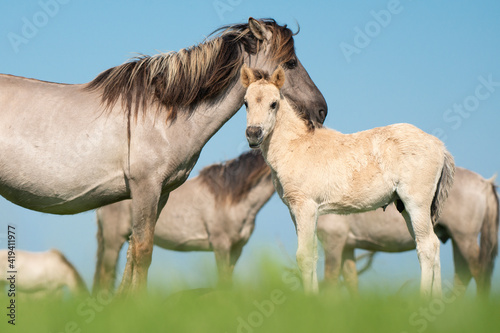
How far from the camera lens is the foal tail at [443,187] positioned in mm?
6043

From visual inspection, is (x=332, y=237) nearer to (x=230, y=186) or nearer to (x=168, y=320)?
(x=230, y=186)

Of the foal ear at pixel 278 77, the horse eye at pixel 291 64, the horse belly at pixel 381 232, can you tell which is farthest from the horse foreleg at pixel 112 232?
the foal ear at pixel 278 77

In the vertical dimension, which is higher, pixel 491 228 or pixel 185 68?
pixel 185 68

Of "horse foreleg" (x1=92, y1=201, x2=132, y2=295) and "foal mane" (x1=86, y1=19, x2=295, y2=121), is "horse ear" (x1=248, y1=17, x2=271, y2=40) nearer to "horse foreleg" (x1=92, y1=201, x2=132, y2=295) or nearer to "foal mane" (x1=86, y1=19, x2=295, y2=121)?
"foal mane" (x1=86, y1=19, x2=295, y2=121)

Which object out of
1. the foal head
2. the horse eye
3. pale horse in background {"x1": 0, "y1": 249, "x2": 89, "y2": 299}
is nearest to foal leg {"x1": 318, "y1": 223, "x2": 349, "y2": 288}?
pale horse in background {"x1": 0, "y1": 249, "x2": 89, "y2": 299}

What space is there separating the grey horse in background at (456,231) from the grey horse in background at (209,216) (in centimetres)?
163

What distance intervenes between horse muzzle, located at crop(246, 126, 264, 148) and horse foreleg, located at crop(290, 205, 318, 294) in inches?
30.7

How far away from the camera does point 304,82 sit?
6477 millimetres

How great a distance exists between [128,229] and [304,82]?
709 centimetres

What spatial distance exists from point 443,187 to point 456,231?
521cm

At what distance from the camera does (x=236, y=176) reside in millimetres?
12352

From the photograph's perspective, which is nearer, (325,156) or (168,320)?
(168,320)

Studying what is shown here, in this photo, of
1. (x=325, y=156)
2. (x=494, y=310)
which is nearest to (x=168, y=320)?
(x=494, y=310)

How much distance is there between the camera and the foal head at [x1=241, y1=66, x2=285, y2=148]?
548 cm
